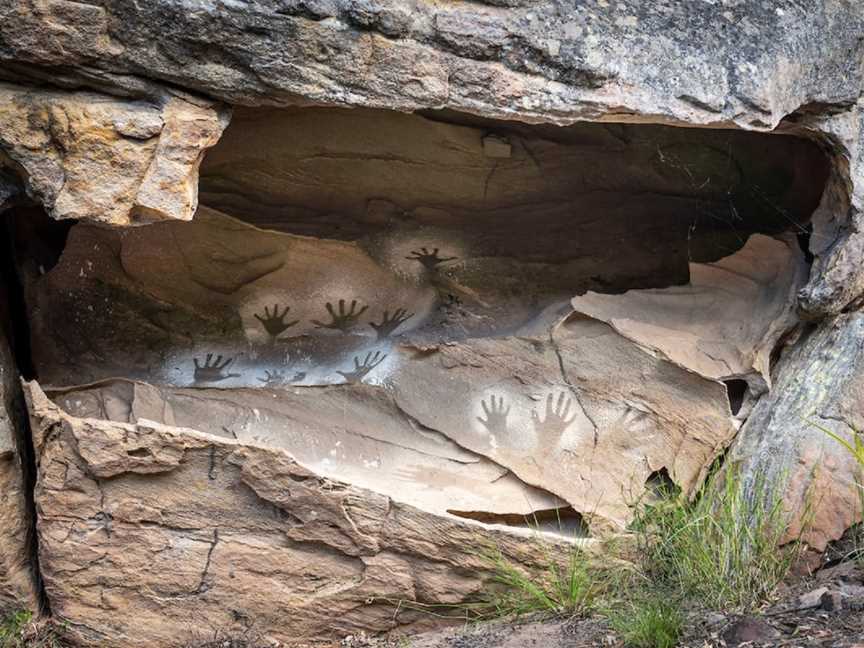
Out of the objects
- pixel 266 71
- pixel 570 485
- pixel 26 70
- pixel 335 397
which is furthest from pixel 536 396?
pixel 26 70

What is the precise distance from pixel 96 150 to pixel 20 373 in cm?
98

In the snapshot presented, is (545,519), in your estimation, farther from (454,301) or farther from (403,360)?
(454,301)

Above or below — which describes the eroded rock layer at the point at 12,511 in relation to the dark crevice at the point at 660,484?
below

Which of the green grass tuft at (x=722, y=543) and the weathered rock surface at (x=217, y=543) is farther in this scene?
the weathered rock surface at (x=217, y=543)

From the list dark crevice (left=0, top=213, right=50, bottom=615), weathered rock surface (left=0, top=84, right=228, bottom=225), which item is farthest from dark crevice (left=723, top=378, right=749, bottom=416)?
dark crevice (left=0, top=213, right=50, bottom=615)

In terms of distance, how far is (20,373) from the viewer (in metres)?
3.46

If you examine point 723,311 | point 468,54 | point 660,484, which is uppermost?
point 468,54

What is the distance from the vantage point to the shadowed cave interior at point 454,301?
3486mm

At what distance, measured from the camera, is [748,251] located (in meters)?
3.67

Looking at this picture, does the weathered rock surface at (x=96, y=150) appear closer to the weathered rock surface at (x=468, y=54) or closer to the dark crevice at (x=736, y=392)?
the weathered rock surface at (x=468, y=54)

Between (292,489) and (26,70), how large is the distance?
128 cm

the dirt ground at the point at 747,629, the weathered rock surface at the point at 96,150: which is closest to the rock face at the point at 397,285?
the weathered rock surface at the point at 96,150

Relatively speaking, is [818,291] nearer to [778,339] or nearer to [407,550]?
[778,339]

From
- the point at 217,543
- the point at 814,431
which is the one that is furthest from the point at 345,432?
the point at 814,431
